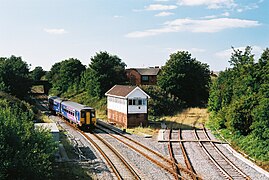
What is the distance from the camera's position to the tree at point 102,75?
55.3 meters

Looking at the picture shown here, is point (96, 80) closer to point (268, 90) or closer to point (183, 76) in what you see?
point (183, 76)

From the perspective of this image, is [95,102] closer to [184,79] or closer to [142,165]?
[184,79]

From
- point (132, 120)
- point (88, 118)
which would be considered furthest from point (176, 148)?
point (132, 120)

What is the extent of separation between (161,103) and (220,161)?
25.3m

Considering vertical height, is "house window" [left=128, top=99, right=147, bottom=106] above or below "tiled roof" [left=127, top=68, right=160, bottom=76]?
below

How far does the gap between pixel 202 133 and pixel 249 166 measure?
39.0ft

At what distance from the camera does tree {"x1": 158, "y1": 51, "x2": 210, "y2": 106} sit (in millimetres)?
50812

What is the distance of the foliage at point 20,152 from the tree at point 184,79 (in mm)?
35660

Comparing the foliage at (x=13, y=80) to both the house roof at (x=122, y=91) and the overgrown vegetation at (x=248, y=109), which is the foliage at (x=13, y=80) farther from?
the overgrown vegetation at (x=248, y=109)

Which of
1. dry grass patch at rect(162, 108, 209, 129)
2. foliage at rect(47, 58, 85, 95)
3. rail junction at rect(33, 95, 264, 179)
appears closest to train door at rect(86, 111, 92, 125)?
rail junction at rect(33, 95, 264, 179)

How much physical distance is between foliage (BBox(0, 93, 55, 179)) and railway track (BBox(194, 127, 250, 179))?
8.85 m

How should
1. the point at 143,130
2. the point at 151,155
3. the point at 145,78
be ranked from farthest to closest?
the point at 145,78, the point at 143,130, the point at 151,155

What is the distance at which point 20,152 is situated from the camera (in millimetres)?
14719

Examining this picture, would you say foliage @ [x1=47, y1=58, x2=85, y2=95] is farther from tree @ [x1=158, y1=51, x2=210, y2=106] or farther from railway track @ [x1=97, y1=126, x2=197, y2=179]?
railway track @ [x1=97, y1=126, x2=197, y2=179]
